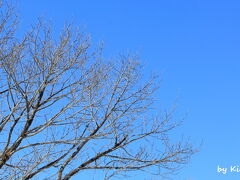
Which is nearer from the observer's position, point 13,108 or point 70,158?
point 13,108

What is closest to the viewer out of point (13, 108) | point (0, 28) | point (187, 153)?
point (13, 108)

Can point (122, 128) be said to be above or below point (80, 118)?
above

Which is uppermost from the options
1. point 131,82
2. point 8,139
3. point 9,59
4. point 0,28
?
point 131,82

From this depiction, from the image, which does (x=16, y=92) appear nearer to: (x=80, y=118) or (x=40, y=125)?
(x=40, y=125)

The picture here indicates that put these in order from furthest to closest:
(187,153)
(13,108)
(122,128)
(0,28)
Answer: (187,153) < (122,128) < (0,28) < (13,108)

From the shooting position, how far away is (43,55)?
7.16m

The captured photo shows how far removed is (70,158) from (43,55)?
113 inches

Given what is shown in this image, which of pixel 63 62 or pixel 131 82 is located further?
pixel 131 82

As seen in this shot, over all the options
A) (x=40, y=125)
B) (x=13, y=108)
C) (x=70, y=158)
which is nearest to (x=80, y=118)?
(x=40, y=125)

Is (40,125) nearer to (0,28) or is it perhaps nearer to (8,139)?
(8,139)

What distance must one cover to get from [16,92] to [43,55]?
0.83 m

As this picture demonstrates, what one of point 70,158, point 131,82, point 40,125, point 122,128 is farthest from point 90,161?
point 40,125

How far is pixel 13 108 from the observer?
6566 millimetres

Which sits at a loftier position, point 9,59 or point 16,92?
point 9,59
